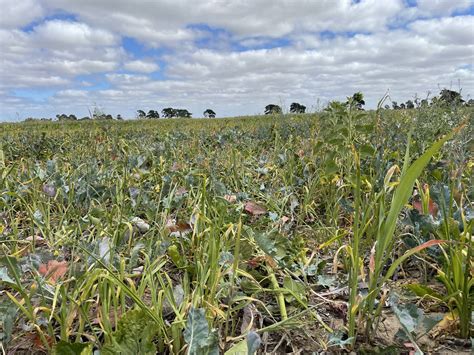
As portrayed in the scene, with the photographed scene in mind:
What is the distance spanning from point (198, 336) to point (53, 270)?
0.60 meters

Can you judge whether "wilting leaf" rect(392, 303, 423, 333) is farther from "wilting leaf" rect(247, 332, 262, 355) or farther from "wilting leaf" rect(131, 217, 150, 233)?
"wilting leaf" rect(131, 217, 150, 233)

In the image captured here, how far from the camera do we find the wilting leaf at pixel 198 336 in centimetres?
117

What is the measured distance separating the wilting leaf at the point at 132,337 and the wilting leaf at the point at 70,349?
0.05 m

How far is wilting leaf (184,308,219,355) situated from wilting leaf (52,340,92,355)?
0.27 meters

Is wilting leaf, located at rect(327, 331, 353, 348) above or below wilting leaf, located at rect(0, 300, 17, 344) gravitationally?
below

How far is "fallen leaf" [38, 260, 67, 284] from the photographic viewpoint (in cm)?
144

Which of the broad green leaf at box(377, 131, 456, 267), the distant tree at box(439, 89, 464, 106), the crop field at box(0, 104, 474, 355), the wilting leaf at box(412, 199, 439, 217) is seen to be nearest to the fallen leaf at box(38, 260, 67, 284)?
the crop field at box(0, 104, 474, 355)

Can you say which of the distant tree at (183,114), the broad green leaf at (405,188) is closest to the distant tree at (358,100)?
the broad green leaf at (405,188)

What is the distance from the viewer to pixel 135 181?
3035mm

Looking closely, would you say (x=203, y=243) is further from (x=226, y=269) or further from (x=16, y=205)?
(x=16, y=205)

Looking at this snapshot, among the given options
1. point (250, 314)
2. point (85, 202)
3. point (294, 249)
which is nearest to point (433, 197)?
point (294, 249)

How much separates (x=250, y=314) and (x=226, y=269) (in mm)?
188

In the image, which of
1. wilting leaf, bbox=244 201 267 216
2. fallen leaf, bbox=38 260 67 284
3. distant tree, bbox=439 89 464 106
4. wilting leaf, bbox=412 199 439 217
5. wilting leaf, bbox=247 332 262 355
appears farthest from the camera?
distant tree, bbox=439 89 464 106

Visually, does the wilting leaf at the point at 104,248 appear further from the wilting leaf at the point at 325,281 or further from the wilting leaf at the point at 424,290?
the wilting leaf at the point at 424,290
